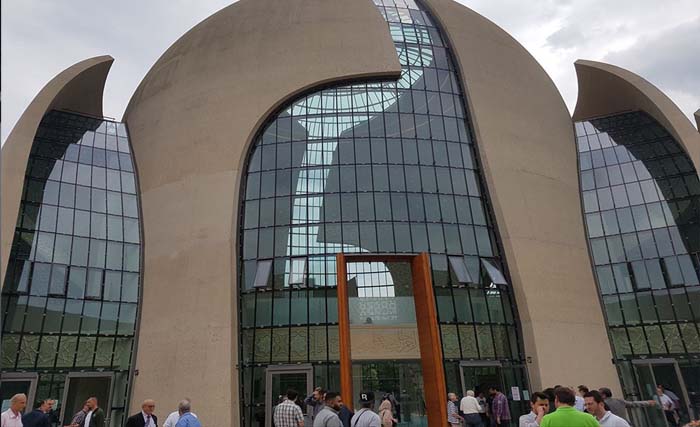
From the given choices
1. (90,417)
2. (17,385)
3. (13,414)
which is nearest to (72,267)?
(17,385)

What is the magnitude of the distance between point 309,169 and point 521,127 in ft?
39.9

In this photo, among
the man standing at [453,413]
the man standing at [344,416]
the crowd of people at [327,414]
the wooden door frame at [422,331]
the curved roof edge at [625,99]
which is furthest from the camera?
the curved roof edge at [625,99]

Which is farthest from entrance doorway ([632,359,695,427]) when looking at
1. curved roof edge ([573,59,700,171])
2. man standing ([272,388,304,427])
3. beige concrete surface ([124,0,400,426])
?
man standing ([272,388,304,427])

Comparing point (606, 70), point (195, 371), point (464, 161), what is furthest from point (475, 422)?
point (606, 70)

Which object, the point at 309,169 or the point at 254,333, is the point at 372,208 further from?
the point at 254,333

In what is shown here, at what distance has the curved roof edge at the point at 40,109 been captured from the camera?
22297mm

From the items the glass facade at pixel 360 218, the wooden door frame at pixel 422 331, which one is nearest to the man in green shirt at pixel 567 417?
the wooden door frame at pixel 422 331

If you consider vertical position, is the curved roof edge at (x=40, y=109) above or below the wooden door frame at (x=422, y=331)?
above

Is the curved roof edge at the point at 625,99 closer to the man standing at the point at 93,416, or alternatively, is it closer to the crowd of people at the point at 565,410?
the crowd of people at the point at 565,410

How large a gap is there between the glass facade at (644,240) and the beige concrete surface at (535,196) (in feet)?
3.64

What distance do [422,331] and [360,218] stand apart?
19.6 ft

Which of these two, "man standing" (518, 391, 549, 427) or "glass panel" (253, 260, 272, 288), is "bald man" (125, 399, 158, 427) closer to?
"man standing" (518, 391, 549, 427)

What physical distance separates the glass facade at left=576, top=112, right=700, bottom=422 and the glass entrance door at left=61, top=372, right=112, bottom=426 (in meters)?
24.1

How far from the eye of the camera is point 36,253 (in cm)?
2288
